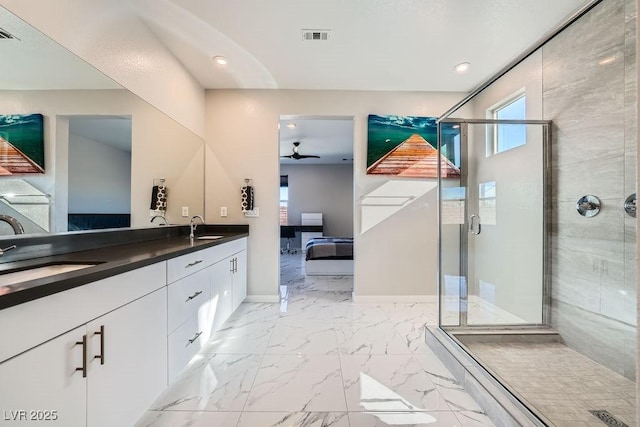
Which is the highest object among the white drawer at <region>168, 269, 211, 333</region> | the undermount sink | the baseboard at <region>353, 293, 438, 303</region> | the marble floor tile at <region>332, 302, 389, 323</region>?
the undermount sink

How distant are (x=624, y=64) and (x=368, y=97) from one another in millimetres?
2171

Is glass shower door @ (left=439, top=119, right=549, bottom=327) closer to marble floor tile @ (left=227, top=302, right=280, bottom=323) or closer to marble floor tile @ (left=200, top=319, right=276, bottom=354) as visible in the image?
marble floor tile @ (left=200, top=319, right=276, bottom=354)

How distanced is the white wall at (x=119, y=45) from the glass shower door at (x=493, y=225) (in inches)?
108

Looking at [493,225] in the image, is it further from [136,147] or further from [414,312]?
[136,147]

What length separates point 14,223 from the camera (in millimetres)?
1261

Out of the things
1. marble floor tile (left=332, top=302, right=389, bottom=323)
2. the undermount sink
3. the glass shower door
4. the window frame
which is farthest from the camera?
marble floor tile (left=332, top=302, right=389, bottom=323)

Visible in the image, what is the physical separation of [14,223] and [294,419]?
1.72m

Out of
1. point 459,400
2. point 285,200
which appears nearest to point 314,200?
point 285,200

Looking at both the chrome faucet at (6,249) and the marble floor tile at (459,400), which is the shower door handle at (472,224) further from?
the chrome faucet at (6,249)

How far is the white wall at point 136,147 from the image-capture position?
1.41 metres

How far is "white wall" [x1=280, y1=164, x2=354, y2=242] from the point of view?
805 centimetres

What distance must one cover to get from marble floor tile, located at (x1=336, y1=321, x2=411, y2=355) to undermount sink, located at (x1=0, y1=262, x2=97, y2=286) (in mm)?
1862

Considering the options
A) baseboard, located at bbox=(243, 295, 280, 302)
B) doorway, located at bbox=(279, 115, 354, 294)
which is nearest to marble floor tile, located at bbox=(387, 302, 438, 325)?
baseboard, located at bbox=(243, 295, 280, 302)

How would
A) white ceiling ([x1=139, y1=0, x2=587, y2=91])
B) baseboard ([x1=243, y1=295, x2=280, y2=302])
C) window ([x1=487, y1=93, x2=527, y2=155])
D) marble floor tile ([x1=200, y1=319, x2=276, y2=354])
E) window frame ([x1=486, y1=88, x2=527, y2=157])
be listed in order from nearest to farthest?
A: white ceiling ([x1=139, y1=0, x2=587, y2=91]) < marble floor tile ([x1=200, y1=319, x2=276, y2=354]) < window ([x1=487, y1=93, x2=527, y2=155]) < window frame ([x1=486, y1=88, x2=527, y2=157]) < baseboard ([x1=243, y1=295, x2=280, y2=302])
